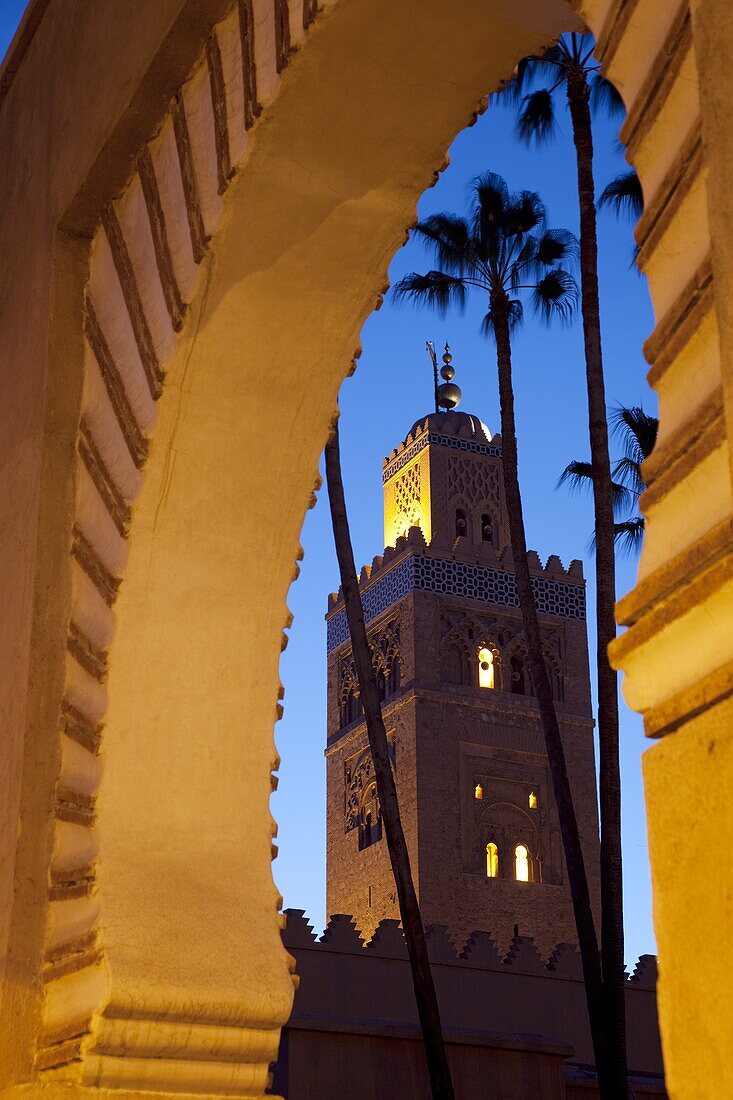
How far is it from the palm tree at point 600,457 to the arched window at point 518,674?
15.9 meters

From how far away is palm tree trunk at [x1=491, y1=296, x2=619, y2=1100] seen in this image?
10.0 metres

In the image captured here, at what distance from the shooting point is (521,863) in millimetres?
26531

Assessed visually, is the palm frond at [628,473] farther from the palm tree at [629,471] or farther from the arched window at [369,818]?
the arched window at [369,818]

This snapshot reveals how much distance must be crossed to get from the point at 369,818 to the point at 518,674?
13.6 ft

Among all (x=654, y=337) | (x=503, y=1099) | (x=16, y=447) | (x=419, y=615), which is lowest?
(x=503, y=1099)

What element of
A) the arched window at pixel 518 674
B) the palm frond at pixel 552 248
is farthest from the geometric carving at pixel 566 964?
the arched window at pixel 518 674

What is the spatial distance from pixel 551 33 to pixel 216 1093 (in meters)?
1.89

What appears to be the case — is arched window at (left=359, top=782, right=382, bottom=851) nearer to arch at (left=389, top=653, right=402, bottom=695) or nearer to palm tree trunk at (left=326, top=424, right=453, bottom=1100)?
arch at (left=389, top=653, right=402, bottom=695)

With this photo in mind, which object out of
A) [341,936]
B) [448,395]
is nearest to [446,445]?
[448,395]

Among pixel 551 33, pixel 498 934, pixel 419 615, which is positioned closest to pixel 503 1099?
pixel 551 33

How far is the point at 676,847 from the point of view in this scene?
1.15m

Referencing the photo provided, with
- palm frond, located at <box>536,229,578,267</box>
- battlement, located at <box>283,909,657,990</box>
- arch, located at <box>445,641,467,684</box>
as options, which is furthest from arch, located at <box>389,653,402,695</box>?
palm frond, located at <box>536,229,578,267</box>

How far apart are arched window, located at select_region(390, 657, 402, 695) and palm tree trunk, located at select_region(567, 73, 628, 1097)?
1621cm

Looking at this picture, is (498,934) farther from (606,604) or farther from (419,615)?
(606,604)
